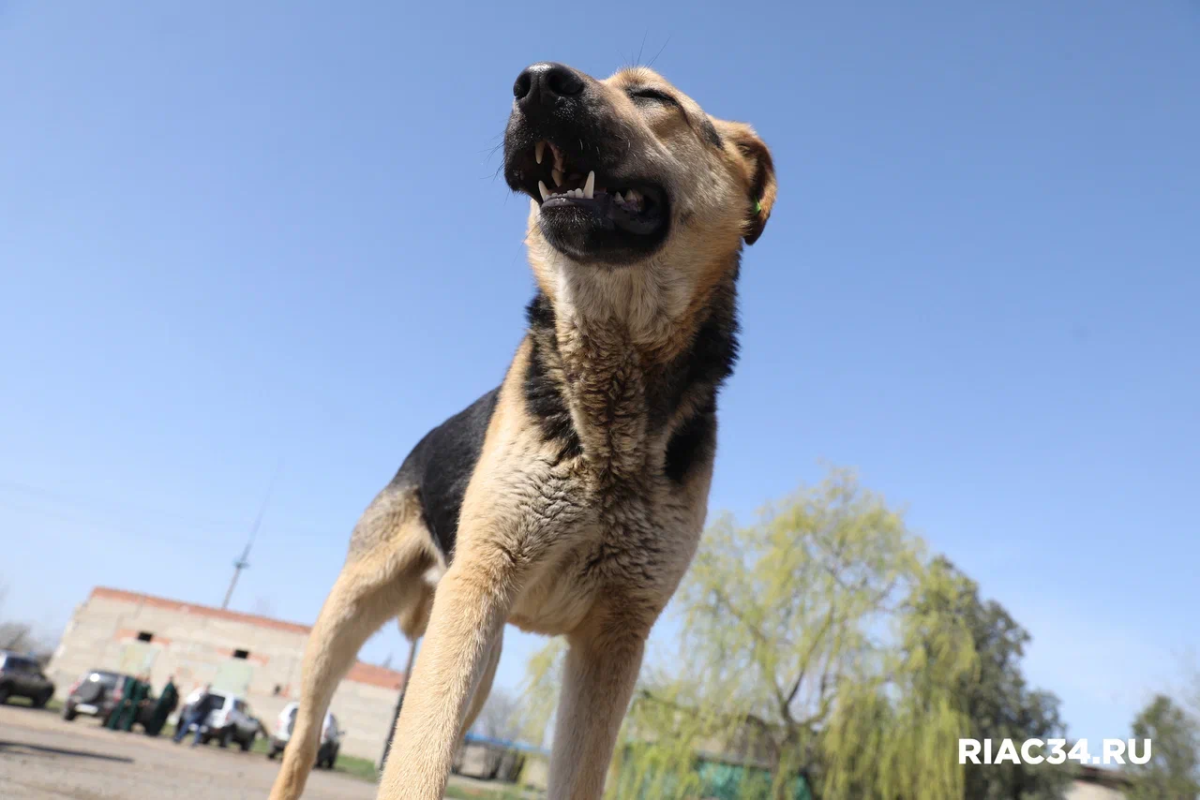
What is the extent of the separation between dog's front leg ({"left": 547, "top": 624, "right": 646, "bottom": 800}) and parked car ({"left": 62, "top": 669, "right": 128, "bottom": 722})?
26.0 metres

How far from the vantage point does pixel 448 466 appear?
13.6 ft

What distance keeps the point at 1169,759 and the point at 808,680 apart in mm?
17829

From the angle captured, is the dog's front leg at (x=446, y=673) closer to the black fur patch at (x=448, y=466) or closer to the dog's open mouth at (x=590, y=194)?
the black fur patch at (x=448, y=466)

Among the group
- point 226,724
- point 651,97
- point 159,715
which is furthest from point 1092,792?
point 651,97

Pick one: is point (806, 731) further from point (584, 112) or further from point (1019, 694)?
point (584, 112)

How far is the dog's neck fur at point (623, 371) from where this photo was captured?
3.07 meters

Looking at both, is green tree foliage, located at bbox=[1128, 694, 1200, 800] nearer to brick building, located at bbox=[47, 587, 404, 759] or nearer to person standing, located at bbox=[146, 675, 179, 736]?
brick building, located at bbox=[47, 587, 404, 759]

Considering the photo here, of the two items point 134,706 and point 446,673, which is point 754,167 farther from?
point 134,706

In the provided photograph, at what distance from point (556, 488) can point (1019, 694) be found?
34586mm

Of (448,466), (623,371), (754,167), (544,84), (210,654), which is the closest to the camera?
(544,84)

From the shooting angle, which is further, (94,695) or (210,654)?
(210,654)

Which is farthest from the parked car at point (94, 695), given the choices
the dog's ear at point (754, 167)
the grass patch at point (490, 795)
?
the dog's ear at point (754, 167)

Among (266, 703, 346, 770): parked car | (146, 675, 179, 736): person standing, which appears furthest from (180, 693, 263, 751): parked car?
(266, 703, 346, 770): parked car

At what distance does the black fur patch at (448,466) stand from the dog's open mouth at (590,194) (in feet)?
3.75
